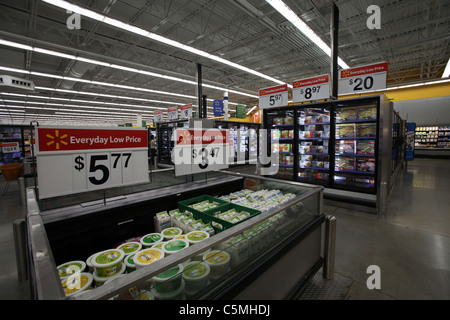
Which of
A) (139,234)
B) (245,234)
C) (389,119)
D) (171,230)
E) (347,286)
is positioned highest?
(389,119)

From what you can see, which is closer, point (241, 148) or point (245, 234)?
point (245, 234)

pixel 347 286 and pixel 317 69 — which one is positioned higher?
pixel 317 69

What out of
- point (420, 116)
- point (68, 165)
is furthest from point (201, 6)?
point (420, 116)

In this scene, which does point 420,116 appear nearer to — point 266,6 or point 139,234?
point 266,6

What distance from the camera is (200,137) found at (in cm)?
286

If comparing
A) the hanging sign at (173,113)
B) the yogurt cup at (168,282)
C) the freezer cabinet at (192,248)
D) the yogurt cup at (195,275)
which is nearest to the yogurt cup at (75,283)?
the freezer cabinet at (192,248)

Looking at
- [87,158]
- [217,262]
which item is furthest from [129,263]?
[87,158]

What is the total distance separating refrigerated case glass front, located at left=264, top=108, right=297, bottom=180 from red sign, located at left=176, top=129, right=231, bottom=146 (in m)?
3.62

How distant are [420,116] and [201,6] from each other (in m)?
15.2

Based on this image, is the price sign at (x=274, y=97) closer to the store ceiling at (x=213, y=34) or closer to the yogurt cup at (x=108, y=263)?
the store ceiling at (x=213, y=34)

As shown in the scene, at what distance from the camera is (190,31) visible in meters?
8.27

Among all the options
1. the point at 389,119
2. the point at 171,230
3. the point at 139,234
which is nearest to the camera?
the point at 171,230

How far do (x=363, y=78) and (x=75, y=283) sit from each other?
626 cm

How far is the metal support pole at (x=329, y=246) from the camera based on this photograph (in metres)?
2.28
